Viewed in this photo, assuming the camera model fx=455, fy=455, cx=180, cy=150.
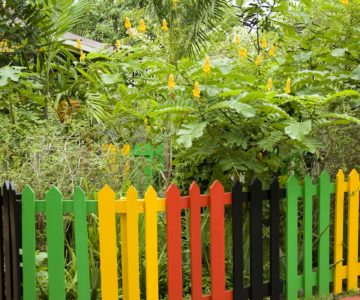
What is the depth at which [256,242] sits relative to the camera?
327cm

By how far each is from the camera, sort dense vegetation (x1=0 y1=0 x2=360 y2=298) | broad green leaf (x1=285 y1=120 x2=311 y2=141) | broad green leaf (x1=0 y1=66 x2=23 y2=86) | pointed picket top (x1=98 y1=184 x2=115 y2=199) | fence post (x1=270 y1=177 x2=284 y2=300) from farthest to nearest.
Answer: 1. broad green leaf (x1=0 y1=66 x2=23 y2=86)
2. dense vegetation (x1=0 y1=0 x2=360 y2=298)
3. fence post (x1=270 y1=177 x2=284 y2=300)
4. broad green leaf (x1=285 y1=120 x2=311 y2=141)
5. pointed picket top (x1=98 y1=184 x2=115 y2=199)

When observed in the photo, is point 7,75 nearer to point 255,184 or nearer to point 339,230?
point 255,184

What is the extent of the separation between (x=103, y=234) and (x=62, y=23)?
3838 mm

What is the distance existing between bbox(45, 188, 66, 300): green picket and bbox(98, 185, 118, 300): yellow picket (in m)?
0.25

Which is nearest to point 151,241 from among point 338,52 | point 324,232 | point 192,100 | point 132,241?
point 132,241

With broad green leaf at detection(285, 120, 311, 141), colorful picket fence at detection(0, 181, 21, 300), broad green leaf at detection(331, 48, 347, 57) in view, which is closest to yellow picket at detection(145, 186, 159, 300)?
colorful picket fence at detection(0, 181, 21, 300)

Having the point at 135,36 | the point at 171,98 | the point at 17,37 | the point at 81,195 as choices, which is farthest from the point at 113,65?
the point at 81,195

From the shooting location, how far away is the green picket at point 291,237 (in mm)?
3383

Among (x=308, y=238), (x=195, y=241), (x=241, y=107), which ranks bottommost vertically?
(x=308, y=238)

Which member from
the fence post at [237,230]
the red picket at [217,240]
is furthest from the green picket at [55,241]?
the fence post at [237,230]

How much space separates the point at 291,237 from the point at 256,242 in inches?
13.0

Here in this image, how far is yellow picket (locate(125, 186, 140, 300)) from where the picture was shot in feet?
9.35

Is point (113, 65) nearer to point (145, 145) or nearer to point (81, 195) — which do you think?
point (145, 145)

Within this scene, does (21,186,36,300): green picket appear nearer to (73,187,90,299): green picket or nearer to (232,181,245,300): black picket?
(73,187,90,299): green picket
